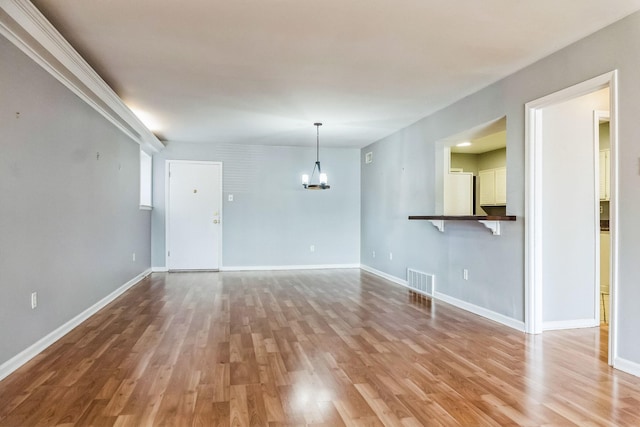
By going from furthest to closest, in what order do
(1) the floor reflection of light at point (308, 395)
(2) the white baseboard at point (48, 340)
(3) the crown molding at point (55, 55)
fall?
1. (2) the white baseboard at point (48, 340)
2. (3) the crown molding at point (55, 55)
3. (1) the floor reflection of light at point (308, 395)

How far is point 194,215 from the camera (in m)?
7.38

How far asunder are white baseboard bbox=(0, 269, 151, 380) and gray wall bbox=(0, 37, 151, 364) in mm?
45

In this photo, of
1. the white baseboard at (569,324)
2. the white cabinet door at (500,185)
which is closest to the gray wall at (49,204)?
the white baseboard at (569,324)

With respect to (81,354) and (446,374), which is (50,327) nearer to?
(81,354)

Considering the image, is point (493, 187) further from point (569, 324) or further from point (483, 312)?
point (569, 324)

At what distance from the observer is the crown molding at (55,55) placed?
2367 mm

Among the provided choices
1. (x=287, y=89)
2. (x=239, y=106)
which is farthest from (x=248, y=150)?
(x=287, y=89)

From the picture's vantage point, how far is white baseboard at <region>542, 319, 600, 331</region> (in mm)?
3650

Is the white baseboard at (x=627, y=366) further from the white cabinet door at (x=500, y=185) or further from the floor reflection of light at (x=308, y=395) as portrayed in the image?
the white cabinet door at (x=500, y=185)

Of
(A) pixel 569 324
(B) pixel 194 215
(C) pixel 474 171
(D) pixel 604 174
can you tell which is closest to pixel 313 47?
(A) pixel 569 324

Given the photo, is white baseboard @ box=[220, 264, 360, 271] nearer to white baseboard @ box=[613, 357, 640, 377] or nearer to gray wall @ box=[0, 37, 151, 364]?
gray wall @ box=[0, 37, 151, 364]

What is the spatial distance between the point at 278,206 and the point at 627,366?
5.96m

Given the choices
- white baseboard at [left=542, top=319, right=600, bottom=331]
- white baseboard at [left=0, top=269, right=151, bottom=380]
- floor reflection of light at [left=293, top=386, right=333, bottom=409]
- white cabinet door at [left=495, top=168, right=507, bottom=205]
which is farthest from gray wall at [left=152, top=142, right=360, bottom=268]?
floor reflection of light at [left=293, top=386, right=333, bottom=409]

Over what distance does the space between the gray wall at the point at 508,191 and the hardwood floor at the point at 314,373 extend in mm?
443
